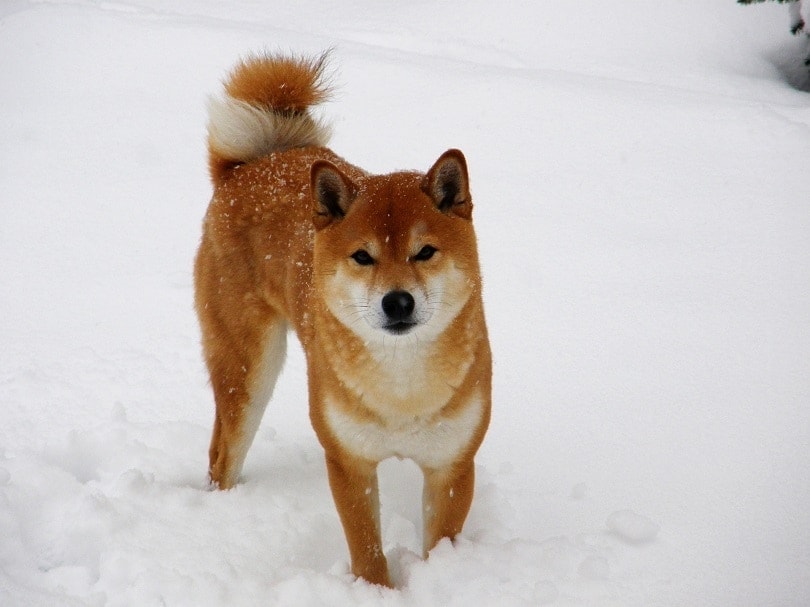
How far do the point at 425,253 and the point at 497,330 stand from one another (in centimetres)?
174

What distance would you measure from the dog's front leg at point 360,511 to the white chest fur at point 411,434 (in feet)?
0.25

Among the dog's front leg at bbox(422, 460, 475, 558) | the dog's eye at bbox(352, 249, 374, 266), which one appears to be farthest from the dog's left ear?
the dog's front leg at bbox(422, 460, 475, 558)

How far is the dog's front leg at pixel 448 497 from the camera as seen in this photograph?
233 centimetres

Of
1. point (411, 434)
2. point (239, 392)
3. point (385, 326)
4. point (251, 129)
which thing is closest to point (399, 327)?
point (385, 326)

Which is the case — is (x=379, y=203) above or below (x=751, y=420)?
above

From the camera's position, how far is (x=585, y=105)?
5.74 m

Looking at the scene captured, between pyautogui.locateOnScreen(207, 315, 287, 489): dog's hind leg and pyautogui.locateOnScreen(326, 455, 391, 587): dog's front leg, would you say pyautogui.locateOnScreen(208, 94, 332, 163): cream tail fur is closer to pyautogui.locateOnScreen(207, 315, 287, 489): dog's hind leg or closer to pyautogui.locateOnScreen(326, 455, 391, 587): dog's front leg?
pyautogui.locateOnScreen(207, 315, 287, 489): dog's hind leg

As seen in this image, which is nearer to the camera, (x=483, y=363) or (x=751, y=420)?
(x=483, y=363)

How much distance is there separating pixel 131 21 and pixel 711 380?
23.8ft

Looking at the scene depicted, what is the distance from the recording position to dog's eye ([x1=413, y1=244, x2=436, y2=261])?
214 cm

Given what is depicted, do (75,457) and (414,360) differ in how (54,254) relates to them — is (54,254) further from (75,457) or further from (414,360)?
(414,360)

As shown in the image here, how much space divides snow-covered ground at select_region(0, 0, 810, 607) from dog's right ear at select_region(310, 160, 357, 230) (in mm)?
1185

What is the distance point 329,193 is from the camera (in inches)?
90.9

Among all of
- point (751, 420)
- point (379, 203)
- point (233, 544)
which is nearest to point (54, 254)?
point (233, 544)
